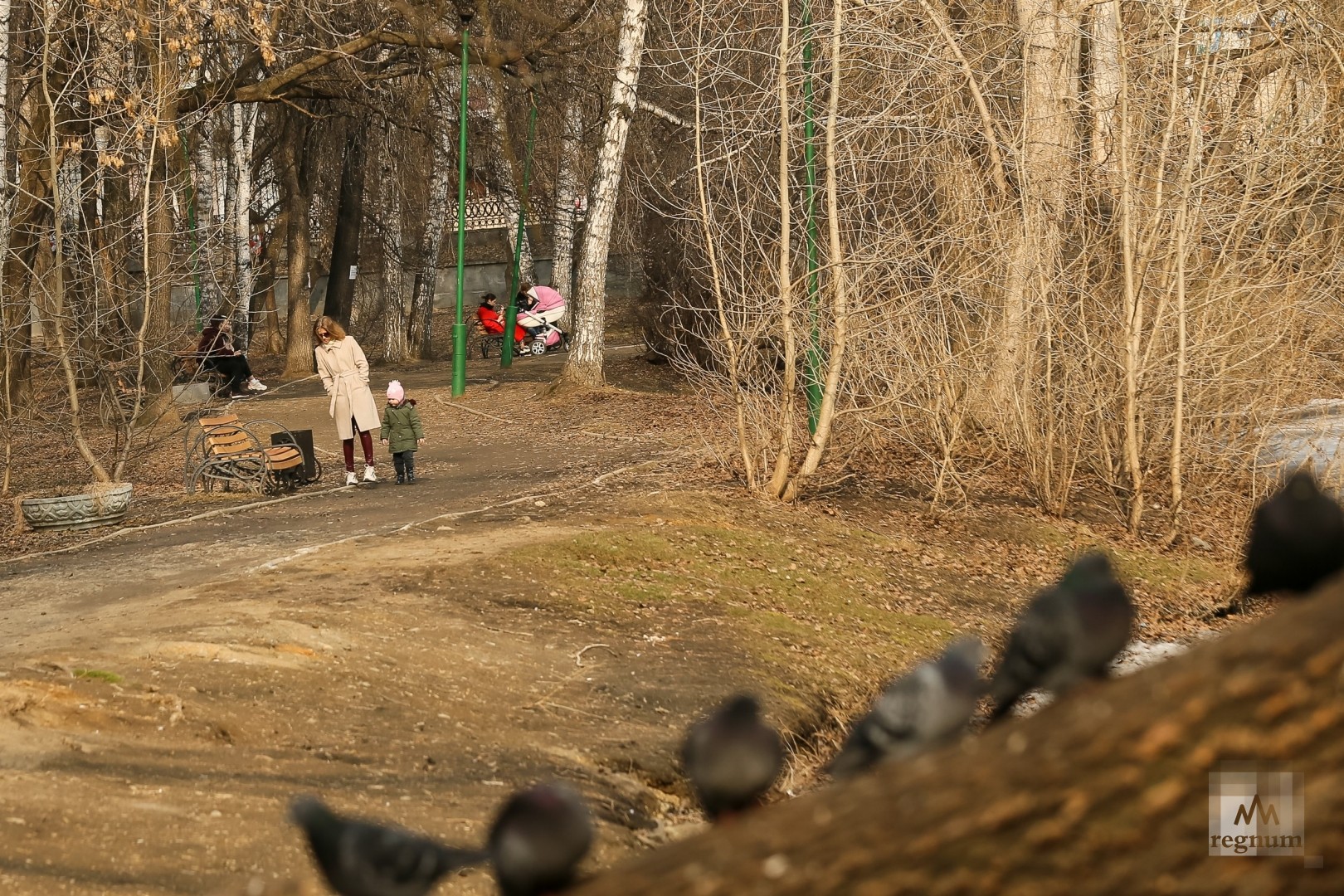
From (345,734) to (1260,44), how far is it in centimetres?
1175

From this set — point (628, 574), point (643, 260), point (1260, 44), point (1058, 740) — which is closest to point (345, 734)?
point (628, 574)

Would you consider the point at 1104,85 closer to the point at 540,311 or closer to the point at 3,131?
the point at 3,131

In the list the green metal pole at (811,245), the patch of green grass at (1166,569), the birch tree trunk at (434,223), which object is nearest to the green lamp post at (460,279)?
the birch tree trunk at (434,223)

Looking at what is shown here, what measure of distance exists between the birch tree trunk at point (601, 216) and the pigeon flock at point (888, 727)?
67.6 ft

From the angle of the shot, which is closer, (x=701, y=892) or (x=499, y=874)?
(x=701, y=892)

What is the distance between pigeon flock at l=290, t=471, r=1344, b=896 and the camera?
206 centimetres

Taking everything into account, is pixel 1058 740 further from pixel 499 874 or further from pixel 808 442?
pixel 808 442

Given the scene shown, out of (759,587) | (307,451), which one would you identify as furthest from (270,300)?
(759,587)

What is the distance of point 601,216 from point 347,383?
27.2 feet

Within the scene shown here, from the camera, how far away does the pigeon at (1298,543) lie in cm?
223

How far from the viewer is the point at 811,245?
14141 millimetres

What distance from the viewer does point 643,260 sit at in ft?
90.1

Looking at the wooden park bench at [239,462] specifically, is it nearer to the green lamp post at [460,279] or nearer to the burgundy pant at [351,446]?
the burgundy pant at [351,446]

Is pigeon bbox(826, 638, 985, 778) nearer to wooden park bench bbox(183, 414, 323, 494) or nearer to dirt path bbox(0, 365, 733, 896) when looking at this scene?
dirt path bbox(0, 365, 733, 896)
